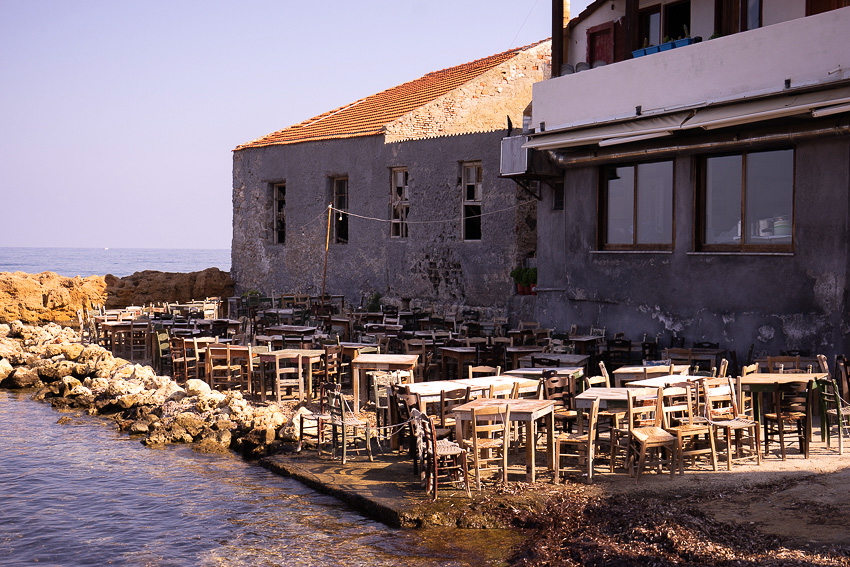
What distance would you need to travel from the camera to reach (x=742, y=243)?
13.1m

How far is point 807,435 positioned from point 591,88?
25.6 feet

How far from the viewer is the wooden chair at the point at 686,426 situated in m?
8.32

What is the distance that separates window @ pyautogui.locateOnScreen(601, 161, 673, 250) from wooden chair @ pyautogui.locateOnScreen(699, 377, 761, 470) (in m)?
5.60

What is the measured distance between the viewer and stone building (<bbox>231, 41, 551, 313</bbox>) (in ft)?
62.5

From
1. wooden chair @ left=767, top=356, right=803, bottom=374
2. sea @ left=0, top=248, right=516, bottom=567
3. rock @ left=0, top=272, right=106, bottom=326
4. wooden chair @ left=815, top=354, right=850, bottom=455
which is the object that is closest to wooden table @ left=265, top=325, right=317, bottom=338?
sea @ left=0, top=248, right=516, bottom=567

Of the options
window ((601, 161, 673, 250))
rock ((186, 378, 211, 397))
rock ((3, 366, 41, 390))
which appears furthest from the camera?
rock ((3, 366, 41, 390))

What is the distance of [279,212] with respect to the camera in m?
25.8

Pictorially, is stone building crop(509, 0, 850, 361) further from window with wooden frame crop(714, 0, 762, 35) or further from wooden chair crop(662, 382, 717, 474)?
wooden chair crop(662, 382, 717, 474)

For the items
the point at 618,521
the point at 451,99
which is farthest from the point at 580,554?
the point at 451,99

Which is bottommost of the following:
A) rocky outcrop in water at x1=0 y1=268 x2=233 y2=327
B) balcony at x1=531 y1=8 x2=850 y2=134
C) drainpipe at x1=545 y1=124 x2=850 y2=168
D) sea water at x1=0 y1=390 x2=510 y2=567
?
sea water at x1=0 y1=390 x2=510 y2=567

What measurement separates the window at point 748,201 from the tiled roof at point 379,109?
33.3ft

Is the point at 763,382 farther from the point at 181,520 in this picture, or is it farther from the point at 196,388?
the point at 196,388

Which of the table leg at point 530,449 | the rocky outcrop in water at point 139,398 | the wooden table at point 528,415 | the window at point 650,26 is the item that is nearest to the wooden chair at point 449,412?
the wooden table at point 528,415

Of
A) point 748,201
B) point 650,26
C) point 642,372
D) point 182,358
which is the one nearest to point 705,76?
point 748,201
